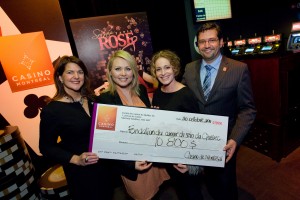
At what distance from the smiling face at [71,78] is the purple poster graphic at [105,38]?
5.30 ft

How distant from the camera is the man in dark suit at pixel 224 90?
1.77 meters

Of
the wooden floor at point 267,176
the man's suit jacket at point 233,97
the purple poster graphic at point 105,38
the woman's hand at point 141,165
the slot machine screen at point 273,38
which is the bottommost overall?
the wooden floor at point 267,176

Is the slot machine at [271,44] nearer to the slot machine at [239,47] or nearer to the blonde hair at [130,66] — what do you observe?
the slot machine at [239,47]

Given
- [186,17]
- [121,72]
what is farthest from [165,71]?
[186,17]

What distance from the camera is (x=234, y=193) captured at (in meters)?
2.02

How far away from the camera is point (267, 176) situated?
283 centimetres

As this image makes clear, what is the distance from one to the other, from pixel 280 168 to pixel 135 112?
2503 mm

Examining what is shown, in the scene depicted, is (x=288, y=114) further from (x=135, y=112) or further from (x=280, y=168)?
(x=135, y=112)

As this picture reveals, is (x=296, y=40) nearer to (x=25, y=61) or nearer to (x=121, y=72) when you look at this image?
(x=121, y=72)

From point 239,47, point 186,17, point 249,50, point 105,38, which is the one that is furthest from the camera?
point 186,17

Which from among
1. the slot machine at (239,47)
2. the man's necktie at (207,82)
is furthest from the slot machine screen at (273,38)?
the man's necktie at (207,82)

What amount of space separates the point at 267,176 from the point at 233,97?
1.66 meters

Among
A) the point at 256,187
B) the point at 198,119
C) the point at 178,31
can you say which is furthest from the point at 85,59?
the point at 256,187

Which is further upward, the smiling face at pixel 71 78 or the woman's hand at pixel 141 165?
the smiling face at pixel 71 78
